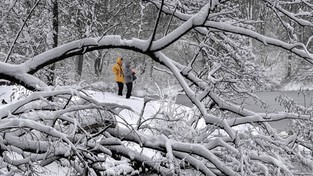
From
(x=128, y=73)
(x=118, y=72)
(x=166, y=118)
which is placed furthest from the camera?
(x=118, y=72)

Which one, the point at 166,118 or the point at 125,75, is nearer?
the point at 166,118

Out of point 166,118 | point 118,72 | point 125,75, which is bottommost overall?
point 166,118

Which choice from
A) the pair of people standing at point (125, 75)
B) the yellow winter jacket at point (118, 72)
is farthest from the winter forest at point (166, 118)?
the yellow winter jacket at point (118, 72)

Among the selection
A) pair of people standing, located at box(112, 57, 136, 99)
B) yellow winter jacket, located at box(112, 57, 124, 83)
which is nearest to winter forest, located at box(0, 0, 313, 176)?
pair of people standing, located at box(112, 57, 136, 99)

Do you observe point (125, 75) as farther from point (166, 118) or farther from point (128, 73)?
point (166, 118)

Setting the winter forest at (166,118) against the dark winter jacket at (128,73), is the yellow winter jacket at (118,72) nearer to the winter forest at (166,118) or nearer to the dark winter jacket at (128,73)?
the dark winter jacket at (128,73)

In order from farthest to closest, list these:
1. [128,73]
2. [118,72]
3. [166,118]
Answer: [118,72]
[128,73]
[166,118]

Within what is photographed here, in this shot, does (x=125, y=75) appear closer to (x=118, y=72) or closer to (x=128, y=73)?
(x=128, y=73)

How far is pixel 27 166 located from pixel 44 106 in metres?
0.55

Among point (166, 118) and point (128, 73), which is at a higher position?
point (128, 73)

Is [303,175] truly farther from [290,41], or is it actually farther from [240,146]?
[290,41]

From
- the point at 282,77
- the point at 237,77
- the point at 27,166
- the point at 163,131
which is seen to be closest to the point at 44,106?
the point at 27,166

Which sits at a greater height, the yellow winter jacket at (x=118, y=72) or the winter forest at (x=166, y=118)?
the yellow winter jacket at (x=118, y=72)

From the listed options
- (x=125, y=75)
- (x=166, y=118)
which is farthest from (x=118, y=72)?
(x=166, y=118)
